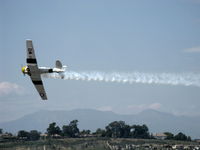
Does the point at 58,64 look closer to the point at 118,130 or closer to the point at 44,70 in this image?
the point at 44,70

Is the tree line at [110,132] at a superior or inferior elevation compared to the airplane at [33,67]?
inferior

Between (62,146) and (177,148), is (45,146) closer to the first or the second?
(62,146)

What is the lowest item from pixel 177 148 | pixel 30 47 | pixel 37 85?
pixel 177 148

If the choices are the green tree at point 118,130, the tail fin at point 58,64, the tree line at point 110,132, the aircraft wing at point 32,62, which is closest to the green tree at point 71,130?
the tree line at point 110,132

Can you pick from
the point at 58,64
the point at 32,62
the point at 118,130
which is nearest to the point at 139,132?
the point at 118,130

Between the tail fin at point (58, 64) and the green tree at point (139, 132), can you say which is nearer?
the tail fin at point (58, 64)

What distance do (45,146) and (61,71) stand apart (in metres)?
33.6

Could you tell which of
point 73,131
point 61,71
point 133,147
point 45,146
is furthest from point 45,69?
point 73,131

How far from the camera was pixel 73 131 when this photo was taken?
16375cm

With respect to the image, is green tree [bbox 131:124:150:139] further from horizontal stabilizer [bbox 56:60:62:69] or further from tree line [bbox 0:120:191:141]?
horizontal stabilizer [bbox 56:60:62:69]

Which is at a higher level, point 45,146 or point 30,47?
point 30,47

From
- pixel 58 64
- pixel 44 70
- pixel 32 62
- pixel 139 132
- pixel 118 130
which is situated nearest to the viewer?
pixel 44 70

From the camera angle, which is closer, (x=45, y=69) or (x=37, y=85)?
(x=45, y=69)

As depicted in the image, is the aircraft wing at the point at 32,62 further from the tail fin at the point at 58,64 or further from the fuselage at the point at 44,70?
the tail fin at the point at 58,64
